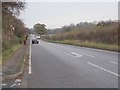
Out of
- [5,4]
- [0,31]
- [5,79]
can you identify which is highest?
[5,4]

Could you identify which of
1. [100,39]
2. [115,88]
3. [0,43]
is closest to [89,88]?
[115,88]

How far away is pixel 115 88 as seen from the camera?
1112 cm

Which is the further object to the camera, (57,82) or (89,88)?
(57,82)

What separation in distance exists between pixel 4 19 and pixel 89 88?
1855 centimetres

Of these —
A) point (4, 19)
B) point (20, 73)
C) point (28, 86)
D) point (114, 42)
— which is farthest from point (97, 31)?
point (28, 86)

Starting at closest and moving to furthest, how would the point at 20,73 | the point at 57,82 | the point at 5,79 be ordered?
1. the point at 57,82
2. the point at 5,79
3. the point at 20,73

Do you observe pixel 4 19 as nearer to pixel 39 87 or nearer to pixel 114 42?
pixel 39 87

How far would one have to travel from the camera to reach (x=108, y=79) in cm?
1352

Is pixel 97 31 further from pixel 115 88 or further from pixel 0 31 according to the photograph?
pixel 115 88

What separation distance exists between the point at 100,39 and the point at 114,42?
8467mm

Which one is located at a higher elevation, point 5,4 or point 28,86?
point 5,4

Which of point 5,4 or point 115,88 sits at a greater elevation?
point 5,4

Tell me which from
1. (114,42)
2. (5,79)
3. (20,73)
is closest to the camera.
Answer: (5,79)

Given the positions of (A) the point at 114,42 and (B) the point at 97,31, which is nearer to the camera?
(A) the point at 114,42
